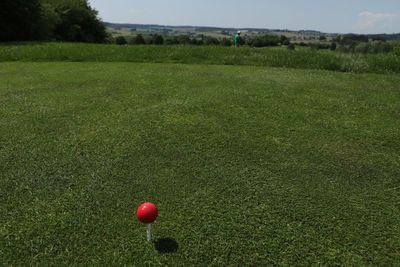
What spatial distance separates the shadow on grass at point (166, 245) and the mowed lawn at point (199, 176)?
0.03 feet

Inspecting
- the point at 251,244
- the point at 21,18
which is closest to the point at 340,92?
the point at 251,244

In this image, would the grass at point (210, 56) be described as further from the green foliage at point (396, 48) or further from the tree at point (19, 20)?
the tree at point (19, 20)

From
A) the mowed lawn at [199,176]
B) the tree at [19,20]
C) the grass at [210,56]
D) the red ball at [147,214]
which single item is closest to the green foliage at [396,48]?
the grass at [210,56]

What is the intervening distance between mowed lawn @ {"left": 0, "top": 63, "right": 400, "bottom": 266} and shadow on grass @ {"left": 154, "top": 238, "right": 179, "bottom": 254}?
0.01 metres

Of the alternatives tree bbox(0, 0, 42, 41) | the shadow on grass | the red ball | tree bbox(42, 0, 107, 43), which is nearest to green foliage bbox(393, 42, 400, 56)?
the shadow on grass

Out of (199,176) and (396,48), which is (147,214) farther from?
(396,48)

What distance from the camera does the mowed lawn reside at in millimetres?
3904

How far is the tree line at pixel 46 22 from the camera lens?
29.3 meters

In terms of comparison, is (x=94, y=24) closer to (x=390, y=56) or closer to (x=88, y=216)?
(x=390, y=56)

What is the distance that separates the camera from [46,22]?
3353cm

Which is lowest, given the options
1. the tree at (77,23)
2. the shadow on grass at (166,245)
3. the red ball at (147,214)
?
the tree at (77,23)

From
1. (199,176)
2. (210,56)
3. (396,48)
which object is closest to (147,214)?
(199,176)

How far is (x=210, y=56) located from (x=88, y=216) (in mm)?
12415

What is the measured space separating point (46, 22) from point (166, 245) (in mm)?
34142
